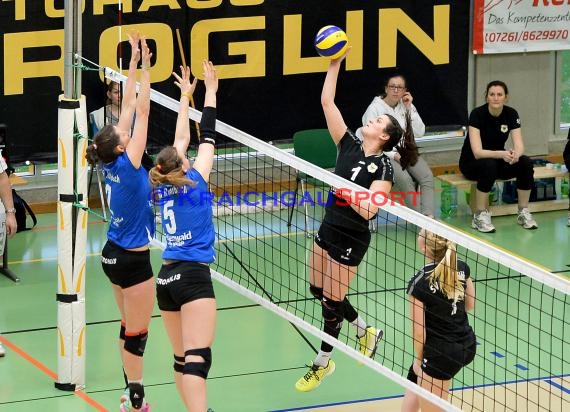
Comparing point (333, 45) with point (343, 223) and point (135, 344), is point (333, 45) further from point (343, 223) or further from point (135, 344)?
point (135, 344)

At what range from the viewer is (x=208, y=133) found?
7582 millimetres

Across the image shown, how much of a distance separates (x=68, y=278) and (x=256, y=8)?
20.3 feet

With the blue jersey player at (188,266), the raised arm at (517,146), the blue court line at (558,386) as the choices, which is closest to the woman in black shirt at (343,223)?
the blue jersey player at (188,266)

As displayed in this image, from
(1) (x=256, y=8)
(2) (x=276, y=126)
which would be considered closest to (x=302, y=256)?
(2) (x=276, y=126)

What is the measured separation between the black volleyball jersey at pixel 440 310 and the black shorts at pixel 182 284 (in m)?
1.33

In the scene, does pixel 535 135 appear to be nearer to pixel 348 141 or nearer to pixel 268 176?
pixel 268 176

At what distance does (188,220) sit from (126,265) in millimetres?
878

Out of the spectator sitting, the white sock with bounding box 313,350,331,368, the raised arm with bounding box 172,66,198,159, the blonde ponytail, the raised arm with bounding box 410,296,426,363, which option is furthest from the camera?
the spectator sitting

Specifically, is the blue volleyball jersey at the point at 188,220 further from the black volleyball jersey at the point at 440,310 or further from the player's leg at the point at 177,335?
the black volleyball jersey at the point at 440,310

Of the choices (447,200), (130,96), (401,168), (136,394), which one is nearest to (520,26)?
(447,200)

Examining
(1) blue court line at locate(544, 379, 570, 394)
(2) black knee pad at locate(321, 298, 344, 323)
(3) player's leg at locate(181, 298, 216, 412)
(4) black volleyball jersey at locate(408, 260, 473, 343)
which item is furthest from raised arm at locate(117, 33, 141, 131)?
(1) blue court line at locate(544, 379, 570, 394)

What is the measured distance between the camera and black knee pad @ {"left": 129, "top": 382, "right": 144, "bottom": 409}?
26.5ft

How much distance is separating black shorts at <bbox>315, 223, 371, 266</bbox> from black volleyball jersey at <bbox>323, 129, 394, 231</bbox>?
0.15 feet

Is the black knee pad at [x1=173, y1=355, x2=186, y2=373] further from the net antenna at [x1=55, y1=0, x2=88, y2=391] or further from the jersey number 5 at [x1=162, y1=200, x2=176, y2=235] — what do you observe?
the net antenna at [x1=55, y1=0, x2=88, y2=391]
